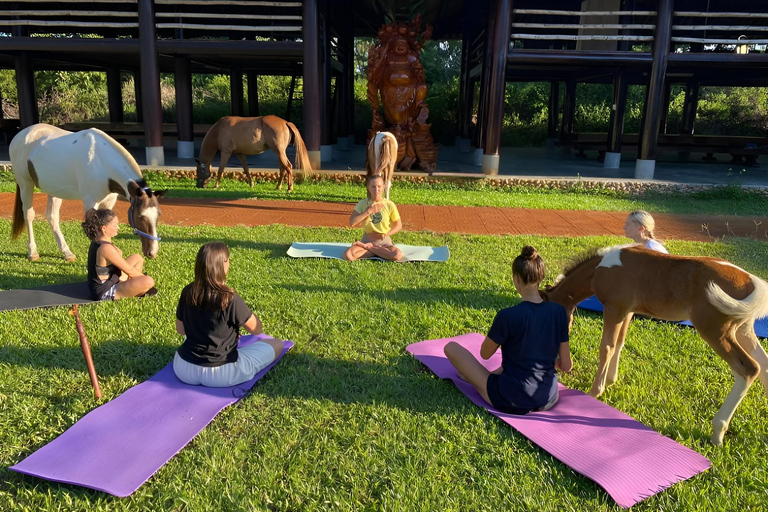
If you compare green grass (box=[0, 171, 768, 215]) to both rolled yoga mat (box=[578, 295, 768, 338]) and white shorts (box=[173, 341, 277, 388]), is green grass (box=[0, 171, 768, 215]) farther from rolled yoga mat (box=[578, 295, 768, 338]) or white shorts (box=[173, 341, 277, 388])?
white shorts (box=[173, 341, 277, 388])

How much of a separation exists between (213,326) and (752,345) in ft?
10.2

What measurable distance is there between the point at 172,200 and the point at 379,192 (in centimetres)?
561

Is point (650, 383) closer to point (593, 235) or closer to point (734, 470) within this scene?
point (734, 470)

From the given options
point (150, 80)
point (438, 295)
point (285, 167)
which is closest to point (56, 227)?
point (438, 295)

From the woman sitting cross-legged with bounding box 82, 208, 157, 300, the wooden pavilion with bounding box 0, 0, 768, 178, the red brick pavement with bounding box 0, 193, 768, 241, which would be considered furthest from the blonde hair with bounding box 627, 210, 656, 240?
the wooden pavilion with bounding box 0, 0, 768, 178

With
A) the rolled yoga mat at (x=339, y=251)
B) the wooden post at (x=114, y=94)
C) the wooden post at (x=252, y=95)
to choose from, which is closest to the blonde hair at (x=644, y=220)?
the rolled yoga mat at (x=339, y=251)

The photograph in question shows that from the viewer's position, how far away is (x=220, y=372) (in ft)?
10.6

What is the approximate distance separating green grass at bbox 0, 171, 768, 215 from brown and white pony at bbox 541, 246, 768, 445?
6.91 meters

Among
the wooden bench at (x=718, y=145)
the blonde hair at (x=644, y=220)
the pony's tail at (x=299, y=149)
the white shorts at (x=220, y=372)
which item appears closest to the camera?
the white shorts at (x=220, y=372)

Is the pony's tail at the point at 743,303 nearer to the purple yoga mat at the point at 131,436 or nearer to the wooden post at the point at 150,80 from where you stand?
the purple yoga mat at the point at 131,436

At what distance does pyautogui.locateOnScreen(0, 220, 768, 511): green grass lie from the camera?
2430 millimetres

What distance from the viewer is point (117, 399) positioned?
10.2ft

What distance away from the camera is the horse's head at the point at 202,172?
1050cm

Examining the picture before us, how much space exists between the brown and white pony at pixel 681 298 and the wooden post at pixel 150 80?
11651mm
